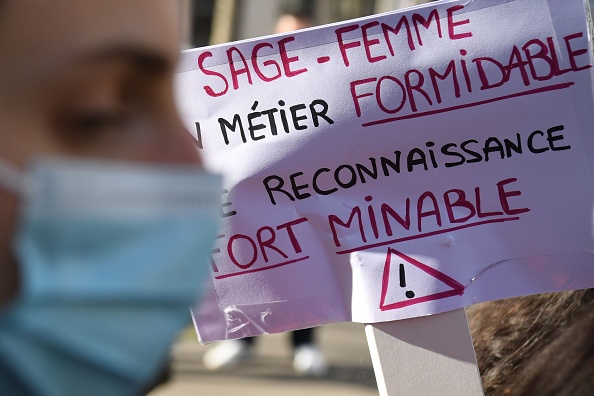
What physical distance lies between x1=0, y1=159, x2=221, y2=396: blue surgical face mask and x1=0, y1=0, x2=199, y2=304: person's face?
3cm

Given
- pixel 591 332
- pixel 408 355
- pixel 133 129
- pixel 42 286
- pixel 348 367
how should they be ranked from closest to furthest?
pixel 42 286, pixel 133 129, pixel 408 355, pixel 591 332, pixel 348 367

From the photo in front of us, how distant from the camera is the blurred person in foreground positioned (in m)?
1.38

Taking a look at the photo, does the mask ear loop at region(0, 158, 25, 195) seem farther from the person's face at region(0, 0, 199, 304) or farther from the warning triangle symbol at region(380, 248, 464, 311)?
the warning triangle symbol at region(380, 248, 464, 311)

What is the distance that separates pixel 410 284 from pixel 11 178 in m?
1.01

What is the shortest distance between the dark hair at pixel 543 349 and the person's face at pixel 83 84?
106cm

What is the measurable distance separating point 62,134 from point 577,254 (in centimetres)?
117

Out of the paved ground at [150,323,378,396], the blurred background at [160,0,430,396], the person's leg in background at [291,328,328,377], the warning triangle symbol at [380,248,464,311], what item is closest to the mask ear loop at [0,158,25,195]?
the warning triangle symbol at [380,248,464,311]

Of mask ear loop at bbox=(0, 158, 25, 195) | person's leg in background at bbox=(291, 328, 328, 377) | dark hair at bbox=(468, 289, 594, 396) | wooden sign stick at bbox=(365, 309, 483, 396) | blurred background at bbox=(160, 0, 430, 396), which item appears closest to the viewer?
mask ear loop at bbox=(0, 158, 25, 195)

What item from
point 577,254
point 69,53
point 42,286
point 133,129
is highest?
point 69,53

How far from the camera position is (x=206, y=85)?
2248 millimetres

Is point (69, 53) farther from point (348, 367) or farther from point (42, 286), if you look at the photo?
point (348, 367)

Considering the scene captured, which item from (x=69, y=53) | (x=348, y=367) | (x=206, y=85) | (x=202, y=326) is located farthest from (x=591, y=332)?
(x=348, y=367)

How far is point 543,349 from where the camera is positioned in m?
2.29

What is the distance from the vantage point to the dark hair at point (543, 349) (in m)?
2.29
